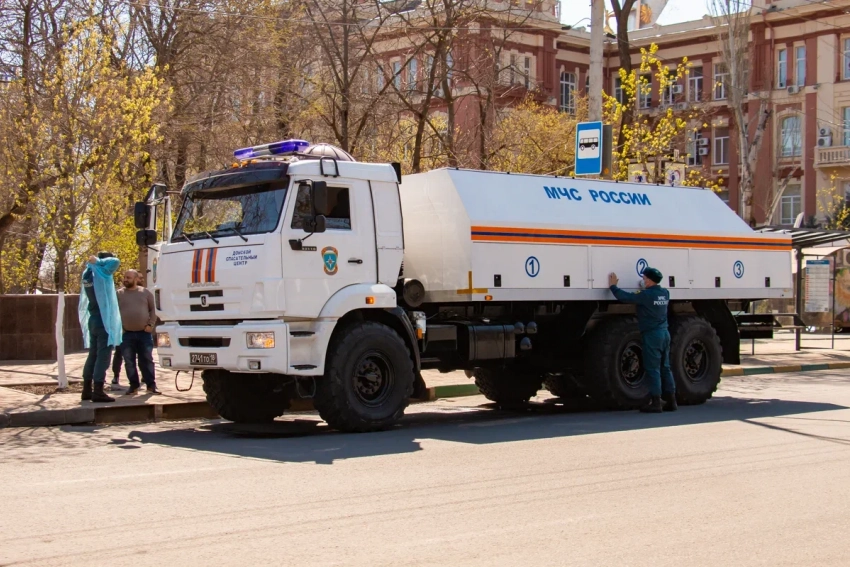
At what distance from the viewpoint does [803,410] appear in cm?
1362

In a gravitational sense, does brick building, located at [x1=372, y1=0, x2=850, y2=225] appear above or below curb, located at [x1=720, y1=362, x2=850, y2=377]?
above

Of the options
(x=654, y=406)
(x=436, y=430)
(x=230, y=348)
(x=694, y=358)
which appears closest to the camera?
(x=230, y=348)

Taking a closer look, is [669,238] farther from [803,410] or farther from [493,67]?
[493,67]

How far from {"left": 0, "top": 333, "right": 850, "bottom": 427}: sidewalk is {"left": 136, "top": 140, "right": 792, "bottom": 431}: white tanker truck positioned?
1.23 meters

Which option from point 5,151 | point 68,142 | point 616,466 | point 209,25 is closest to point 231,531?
point 616,466

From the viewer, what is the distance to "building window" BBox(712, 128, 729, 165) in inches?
2223

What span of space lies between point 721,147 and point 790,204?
4725mm

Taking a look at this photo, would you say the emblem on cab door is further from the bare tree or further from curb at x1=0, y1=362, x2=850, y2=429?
the bare tree

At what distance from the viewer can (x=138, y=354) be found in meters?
14.6

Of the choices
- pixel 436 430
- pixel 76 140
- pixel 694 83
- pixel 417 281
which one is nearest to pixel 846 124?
pixel 694 83

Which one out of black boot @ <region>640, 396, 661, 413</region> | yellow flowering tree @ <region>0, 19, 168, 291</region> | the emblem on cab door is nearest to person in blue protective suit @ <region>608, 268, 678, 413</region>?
black boot @ <region>640, 396, 661, 413</region>

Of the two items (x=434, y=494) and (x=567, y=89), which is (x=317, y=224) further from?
(x=567, y=89)

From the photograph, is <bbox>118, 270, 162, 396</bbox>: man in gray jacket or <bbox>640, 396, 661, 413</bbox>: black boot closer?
<bbox>640, 396, 661, 413</bbox>: black boot

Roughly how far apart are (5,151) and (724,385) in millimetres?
12201
